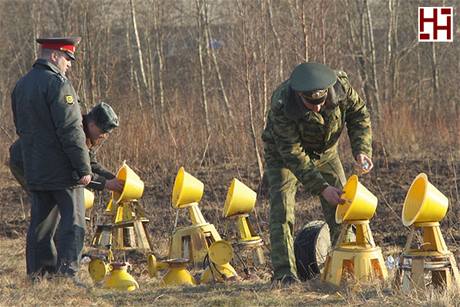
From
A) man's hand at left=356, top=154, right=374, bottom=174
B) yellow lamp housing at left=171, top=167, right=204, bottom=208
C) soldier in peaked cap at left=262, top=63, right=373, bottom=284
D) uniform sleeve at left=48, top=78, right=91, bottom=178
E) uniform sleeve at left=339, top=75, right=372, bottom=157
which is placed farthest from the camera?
yellow lamp housing at left=171, top=167, right=204, bottom=208

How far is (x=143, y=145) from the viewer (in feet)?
40.5

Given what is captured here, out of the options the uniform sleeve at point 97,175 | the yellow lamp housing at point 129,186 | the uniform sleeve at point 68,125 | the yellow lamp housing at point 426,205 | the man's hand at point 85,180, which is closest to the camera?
the yellow lamp housing at point 426,205

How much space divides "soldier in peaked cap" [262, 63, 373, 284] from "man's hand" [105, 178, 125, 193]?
62.4 inches

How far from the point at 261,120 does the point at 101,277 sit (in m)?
5.23

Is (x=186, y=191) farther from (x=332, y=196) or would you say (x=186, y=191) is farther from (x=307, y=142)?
(x=332, y=196)

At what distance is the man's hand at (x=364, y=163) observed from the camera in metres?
5.50

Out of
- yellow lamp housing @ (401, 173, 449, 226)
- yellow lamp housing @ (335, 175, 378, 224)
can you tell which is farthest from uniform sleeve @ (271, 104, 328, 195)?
yellow lamp housing @ (401, 173, 449, 226)

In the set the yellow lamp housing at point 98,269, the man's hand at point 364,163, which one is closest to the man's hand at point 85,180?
the yellow lamp housing at point 98,269

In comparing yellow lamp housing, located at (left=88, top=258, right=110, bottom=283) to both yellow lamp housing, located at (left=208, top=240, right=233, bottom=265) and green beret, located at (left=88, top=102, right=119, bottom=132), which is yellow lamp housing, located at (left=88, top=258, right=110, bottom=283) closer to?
yellow lamp housing, located at (left=208, top=240, right=233, bottom=265)

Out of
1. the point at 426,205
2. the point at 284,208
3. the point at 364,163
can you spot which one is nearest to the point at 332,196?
the point at 364,163

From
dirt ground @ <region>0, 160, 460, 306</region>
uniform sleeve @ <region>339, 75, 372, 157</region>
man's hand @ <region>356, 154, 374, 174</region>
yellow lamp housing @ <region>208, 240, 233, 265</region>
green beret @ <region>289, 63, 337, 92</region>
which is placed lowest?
dirt ground @ <region>0, 160, 460, 306</region>

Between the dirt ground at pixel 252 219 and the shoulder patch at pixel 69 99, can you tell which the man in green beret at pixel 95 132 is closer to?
the shoulder patch at pixel 69 99

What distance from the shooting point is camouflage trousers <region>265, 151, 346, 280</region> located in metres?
5.74

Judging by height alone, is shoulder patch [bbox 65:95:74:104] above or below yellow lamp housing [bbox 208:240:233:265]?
above
